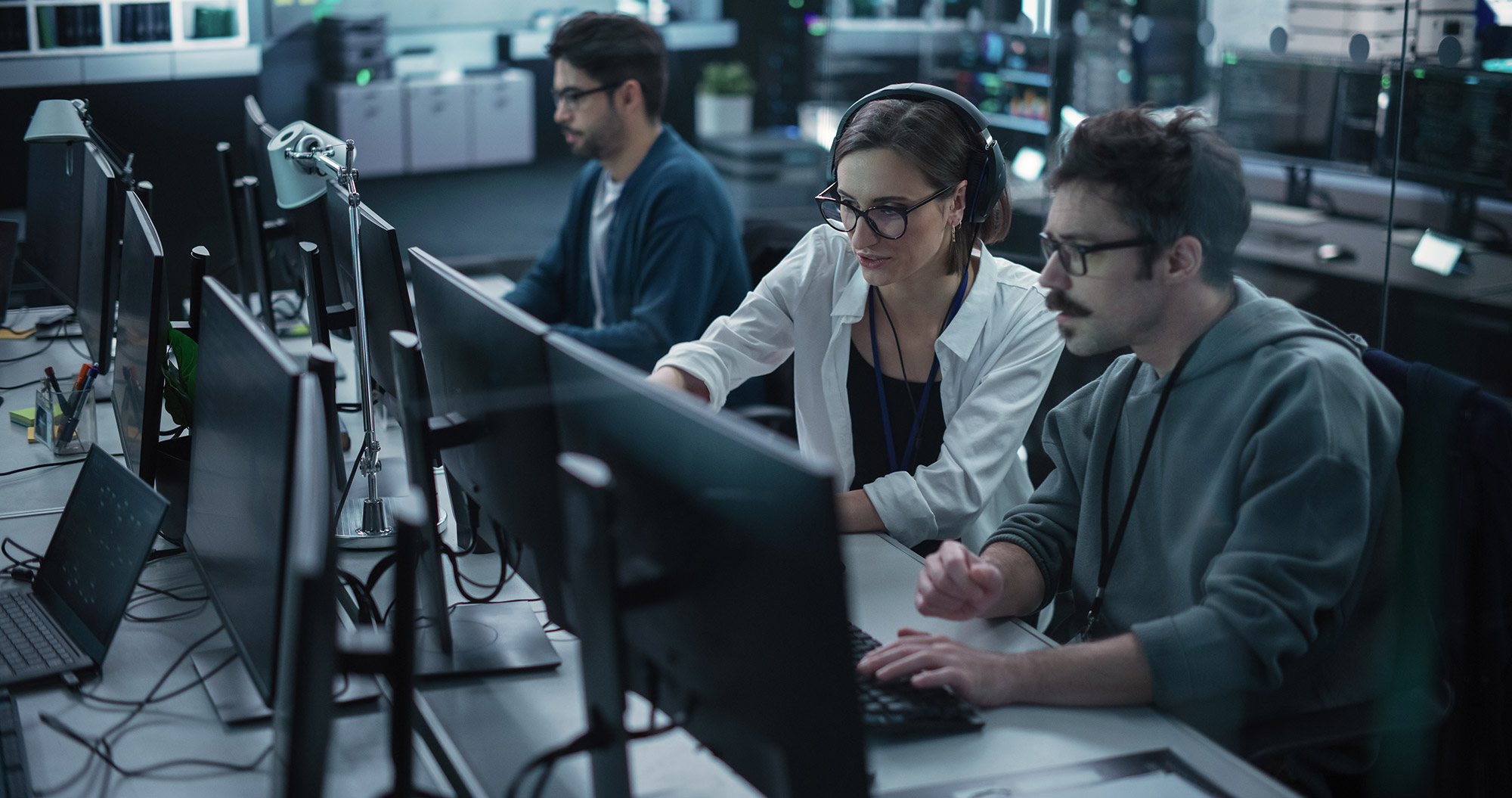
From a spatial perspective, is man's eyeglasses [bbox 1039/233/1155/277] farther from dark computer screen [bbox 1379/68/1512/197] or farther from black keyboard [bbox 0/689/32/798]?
dark computer screen [bbox 1379/68/1512/197]

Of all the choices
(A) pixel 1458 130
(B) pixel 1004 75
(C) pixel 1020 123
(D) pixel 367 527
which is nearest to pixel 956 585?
(D) pixel 367 527

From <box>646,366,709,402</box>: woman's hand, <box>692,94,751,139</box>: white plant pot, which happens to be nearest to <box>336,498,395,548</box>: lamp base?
<box>646,366,709,402</box>: woman's hand

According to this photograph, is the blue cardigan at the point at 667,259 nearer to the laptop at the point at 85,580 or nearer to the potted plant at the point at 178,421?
the potted plant at the point at 178,421

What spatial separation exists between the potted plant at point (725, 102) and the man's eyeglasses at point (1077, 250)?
6.05 metres

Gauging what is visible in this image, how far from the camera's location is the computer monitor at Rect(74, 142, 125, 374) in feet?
6.42

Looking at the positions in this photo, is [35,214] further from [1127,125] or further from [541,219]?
[541,219]

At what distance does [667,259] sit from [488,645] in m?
1.42

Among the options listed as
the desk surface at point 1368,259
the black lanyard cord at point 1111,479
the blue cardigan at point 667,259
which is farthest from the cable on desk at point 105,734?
the desk surface at point 1368,259

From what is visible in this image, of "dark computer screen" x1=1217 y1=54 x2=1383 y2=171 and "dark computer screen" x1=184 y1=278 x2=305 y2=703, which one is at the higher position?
"dark computer screen" x1=1217 y1=54 x2=1383 y2=171

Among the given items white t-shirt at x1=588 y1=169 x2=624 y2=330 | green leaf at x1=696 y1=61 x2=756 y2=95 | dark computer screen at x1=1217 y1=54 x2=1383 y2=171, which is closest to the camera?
white t-shirt at x1=588 y1=169 x2=624 y2=330

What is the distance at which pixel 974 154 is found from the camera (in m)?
1.77

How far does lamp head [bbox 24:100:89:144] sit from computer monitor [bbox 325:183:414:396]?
664 millimetres

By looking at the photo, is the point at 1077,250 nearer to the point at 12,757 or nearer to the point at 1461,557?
the point at 1461,557

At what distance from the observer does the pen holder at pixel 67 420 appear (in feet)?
6.72
